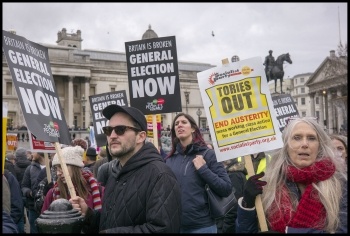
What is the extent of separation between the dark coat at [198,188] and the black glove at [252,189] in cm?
117

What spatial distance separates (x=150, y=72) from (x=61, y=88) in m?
56.1

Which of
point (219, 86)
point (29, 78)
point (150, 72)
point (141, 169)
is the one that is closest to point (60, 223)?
point (141, 169)

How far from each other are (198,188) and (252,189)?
134cm

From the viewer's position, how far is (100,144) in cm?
816

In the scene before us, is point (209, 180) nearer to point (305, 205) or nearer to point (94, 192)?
point (94, 192)

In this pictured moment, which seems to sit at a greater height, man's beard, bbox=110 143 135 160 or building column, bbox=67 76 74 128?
building column, bbox=67 76 74 128

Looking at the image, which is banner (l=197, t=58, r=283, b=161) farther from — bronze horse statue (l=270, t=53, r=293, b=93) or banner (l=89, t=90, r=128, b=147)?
bronze horse statue (l=270, t=53, r=293, b=93)

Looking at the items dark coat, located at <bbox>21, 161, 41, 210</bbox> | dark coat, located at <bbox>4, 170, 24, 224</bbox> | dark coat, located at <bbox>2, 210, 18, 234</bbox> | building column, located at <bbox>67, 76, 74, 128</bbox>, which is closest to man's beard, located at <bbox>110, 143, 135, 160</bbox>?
dark coat, located at <bbox>2, 210, 18, 234</bbox>

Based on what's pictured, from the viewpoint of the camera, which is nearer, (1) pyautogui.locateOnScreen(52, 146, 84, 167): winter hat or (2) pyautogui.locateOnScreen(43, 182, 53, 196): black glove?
(1) pyautogui.locateOnScreen(52, 146, 84, 167): winter hat

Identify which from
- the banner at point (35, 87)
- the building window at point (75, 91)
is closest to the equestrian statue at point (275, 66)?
the banner at point (35, 87)

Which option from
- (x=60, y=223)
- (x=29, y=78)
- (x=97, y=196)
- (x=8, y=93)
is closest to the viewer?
(x=60, y=223)

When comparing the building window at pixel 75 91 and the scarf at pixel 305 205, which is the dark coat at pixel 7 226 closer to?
the scarf at pixel 305 205

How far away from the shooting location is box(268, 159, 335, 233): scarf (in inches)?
105

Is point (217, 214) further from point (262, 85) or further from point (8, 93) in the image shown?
point (8, 93)
